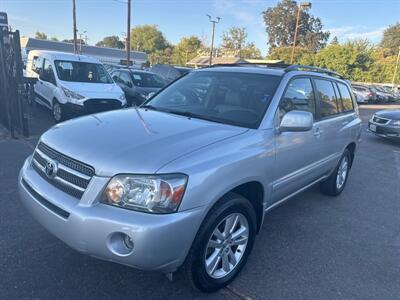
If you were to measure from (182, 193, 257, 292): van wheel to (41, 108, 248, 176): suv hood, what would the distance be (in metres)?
0.53

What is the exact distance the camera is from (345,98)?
511 centimetres

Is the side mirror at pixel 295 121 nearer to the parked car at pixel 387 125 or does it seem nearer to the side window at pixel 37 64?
the parked car at pixel 387 125

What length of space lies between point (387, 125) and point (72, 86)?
9.34 meters

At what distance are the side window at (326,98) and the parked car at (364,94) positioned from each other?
26.9 meters

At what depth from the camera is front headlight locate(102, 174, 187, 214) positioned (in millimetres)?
2203

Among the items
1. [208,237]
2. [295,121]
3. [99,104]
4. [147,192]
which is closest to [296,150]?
[295,121]

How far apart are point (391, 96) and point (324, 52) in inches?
380

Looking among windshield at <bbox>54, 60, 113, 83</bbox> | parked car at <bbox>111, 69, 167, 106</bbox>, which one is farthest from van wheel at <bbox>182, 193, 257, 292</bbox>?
parked car at <bbox>111, 69, 167, 106</bbox>

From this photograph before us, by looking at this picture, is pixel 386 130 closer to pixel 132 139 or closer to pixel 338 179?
pixel 338 179

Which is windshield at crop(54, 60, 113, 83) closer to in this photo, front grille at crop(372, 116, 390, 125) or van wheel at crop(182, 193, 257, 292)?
van wheel at crop(182, 193, 257, 292)

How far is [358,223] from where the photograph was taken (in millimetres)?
4410

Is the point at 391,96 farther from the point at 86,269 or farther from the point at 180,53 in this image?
the point at 180,53

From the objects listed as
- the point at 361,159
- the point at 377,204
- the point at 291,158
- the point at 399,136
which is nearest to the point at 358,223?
the point at 377,204

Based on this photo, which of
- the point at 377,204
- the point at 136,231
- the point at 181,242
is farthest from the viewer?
the point at 377,204
